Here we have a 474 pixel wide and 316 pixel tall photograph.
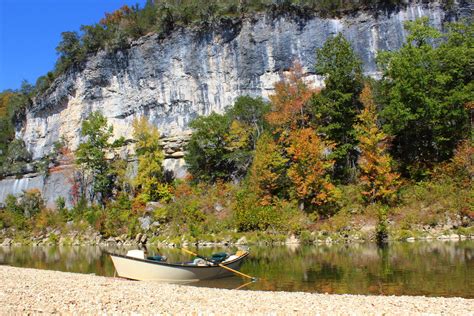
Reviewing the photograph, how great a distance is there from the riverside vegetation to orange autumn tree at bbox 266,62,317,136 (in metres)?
0.10

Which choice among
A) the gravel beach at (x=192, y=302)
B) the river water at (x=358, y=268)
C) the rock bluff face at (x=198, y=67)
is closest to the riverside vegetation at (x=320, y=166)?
the rock bluff face at (x=198, y=67)

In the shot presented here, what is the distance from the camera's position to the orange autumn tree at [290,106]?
3641cm

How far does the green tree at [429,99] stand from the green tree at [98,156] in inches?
1156

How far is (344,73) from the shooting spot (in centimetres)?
3694

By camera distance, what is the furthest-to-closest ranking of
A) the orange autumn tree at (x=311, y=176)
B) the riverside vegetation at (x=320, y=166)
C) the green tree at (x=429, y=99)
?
the green tree at (x=429, y=99) → the orange autumn tree at (x=311, y=176) → the riverside vegetation at (x=320, y=166)

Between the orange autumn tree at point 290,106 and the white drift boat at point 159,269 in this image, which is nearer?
the white drift boat at point 159,269

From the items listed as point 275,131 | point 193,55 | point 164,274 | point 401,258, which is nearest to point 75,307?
point 164,274

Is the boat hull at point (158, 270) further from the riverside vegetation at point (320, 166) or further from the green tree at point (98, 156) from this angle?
the green tree at point (98, 156)

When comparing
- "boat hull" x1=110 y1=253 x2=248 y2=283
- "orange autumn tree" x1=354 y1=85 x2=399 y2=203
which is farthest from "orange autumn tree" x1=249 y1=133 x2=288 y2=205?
"boat hull" x1=110 y1=253 x2=248 y2=283

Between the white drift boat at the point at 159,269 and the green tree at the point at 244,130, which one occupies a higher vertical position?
the green tree at the point at 244,130

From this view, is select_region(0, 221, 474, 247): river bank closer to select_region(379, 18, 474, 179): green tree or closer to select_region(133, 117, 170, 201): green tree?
select_region(133, 117, 170, 201): green tree

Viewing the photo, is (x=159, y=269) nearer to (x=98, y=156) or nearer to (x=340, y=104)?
(x=340, y=104)

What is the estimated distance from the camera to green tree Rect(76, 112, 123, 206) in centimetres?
4806

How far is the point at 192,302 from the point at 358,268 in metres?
8.25
